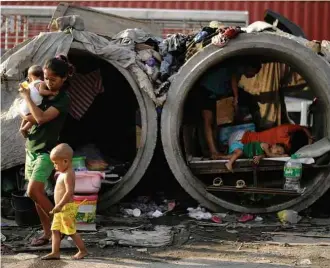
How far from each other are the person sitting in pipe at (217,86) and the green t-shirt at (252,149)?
1.11 feet

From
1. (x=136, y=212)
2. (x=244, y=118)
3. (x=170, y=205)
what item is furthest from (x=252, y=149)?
(x=136, y=212)

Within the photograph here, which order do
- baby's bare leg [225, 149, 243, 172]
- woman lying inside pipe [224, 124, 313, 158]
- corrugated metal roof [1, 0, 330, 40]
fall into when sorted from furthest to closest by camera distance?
1. corrugated metal roof [1, 0, 330, 40]
2. woman lying inside pipe [224, 124, 313, 158]
3. baby's bare leg [225, 149, 243, 172]

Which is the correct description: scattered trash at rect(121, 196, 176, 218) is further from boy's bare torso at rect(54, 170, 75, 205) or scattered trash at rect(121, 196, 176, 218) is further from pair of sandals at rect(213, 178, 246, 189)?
boy's bare torso at rect(54, 170, 75, 205)

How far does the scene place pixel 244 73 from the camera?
828 centimetres

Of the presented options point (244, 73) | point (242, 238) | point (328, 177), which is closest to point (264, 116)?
point (244, 73)

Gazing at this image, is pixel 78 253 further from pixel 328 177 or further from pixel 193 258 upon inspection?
pixel 328 177

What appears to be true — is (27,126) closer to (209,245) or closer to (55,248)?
(55,248)

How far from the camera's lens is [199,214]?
7.07 metres

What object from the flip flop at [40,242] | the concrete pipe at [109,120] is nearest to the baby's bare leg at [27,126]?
the flip flop at [40,242]

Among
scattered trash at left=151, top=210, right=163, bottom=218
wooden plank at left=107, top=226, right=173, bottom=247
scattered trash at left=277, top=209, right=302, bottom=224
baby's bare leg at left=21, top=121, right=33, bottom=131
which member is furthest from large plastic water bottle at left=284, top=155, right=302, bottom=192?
baby's bare leg at left=21, top=121, right=33, bottom=131

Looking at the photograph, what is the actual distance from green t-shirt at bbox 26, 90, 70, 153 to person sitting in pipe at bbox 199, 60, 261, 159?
2.50m

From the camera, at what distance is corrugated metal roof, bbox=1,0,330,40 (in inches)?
533

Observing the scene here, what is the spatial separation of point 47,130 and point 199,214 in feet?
7.69

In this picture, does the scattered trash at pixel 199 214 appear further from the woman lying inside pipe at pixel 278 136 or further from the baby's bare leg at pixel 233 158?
the woman lying inside pipe at pixel 278 136
